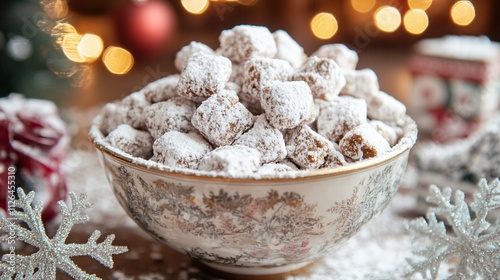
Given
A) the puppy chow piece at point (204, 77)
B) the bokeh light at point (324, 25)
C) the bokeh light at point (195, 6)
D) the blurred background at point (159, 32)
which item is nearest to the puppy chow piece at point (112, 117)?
the puppy chow piece at point (204, 77)

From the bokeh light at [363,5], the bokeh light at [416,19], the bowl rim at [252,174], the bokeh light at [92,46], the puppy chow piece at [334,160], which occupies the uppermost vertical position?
the bowl rim at [252,174]

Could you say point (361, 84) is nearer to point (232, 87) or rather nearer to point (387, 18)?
point (232, 87)

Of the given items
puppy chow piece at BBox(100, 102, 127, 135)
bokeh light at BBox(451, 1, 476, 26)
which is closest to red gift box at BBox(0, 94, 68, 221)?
puppy chow piece at BBox(100, 102, 127, 135)

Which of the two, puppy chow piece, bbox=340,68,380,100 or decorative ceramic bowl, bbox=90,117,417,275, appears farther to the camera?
puppy chow piece, bbox=340,68,380,100

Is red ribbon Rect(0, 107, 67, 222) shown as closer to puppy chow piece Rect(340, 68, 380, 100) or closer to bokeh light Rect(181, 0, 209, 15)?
puppy chow piece Rect(340, 68, 380, 100)

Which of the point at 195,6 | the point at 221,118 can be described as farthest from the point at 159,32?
the point at 221,118

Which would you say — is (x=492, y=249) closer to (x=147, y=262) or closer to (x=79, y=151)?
(x=147, y=262)

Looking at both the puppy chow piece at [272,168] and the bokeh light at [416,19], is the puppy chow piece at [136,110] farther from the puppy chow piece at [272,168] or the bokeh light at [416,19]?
the bokeh light at [416,19]

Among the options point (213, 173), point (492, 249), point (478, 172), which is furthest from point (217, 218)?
point (478, 172)
